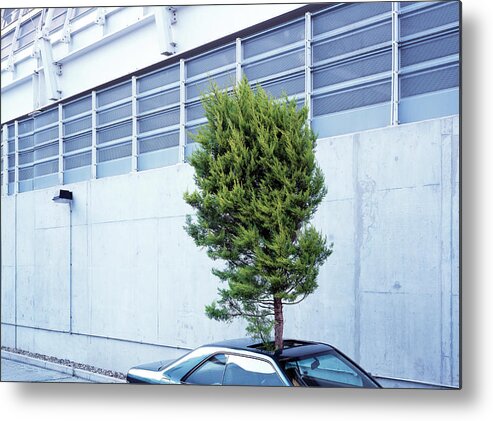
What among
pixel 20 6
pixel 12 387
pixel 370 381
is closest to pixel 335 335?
pixel 370 381

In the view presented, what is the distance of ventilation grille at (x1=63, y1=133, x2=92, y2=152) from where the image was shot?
215 inches

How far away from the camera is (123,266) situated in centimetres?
540

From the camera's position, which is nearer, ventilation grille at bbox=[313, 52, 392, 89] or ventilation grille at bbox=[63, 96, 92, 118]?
ventilation grille at bbox=[313, 52, 392, 89]

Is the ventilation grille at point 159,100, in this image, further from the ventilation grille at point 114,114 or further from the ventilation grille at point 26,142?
the ventilation grille at point 26,142

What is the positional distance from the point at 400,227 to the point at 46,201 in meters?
3.30

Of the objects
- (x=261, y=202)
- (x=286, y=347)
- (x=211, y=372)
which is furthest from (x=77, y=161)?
(x=286, y=347)

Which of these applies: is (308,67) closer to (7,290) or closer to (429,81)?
(429,81)

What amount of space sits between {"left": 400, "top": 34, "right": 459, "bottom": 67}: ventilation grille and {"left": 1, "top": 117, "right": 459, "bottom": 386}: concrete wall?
17.3 inches

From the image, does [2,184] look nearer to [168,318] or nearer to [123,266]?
[123,266]

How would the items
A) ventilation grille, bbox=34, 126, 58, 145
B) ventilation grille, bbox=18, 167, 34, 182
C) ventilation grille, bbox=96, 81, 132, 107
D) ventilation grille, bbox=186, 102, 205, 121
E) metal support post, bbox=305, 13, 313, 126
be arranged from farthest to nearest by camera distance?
ventilation grille, bbox=18, 167, 34, 182 < ventilation grille, bbox=34, 126, 58, 145 < ventilation grille, bbox=96, 81, 132, 107 < ventilation grille, bbox=186, 102, 205, 121 < metal support post, bbox=305, 13, 313, 126

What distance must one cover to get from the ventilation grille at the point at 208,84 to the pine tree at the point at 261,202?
0.49m

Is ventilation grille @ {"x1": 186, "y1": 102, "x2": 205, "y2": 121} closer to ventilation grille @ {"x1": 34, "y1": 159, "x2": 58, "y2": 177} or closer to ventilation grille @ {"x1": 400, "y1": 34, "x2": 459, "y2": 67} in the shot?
ventilation grille @ {"x1": 34, "y1": 159, "x2": 58, "y2": 177}

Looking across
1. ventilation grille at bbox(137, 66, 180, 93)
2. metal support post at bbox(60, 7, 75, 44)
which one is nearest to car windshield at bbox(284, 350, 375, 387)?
ventilation grille at bbox(137, 66, 180, 93)

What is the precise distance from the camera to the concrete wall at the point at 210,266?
13.5 ft
